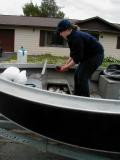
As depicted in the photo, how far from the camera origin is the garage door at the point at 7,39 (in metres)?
24.7

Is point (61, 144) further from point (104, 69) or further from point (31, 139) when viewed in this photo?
point (104, 69)

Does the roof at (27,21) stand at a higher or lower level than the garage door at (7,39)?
higher

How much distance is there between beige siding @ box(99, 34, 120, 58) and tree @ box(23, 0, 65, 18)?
3186 centimetres

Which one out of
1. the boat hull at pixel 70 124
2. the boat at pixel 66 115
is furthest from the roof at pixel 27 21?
the boat hull at pixel 70 124

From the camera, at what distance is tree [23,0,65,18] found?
5541cm

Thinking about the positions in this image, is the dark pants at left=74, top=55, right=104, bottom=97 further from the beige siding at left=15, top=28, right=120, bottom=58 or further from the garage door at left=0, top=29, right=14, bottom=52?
the garage door at left=0, top=29, right=14, bottom=52

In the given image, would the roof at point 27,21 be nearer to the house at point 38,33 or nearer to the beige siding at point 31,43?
the house at point 38,33

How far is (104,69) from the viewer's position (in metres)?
5.23

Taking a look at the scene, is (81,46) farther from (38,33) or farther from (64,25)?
(38,33)

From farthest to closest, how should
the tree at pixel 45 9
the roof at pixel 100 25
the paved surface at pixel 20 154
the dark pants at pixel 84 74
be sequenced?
the tree at pixel 45 9 < the roof at pixel 100 25 < the paved surface at pixel 20 154 < the dark pants at pixel 84 74

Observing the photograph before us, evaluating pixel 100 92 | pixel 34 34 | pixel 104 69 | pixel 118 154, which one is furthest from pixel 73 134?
pixel 34 34

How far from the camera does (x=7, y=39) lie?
24.7 m

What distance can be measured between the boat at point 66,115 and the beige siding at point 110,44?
22.2 m

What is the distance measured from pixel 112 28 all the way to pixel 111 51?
5.86 ft
